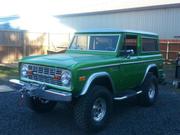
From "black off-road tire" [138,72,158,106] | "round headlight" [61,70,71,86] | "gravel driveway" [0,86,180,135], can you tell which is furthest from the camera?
"black off-road tire" [138,72,158,106]

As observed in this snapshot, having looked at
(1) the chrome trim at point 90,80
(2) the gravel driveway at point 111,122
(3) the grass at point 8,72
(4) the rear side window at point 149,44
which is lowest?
(2) the gravel driveway at point 111,122

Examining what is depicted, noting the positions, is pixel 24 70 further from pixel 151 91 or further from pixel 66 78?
pixel 151 91

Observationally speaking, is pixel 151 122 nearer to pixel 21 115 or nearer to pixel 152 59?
pixel 152 59

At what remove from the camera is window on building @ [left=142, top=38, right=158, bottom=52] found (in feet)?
27.5

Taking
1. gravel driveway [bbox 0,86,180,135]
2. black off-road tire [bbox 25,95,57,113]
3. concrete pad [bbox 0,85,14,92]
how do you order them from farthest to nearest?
concrete pad [bbox 0,85,14,92] < black off-road tire [bbox 25,95,57,113] < gravel driveway [bbox 0,86,180,135]

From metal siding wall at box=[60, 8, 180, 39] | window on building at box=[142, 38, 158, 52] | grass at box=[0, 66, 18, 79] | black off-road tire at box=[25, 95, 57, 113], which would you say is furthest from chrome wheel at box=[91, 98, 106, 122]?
metal siding wall at box=[60, 8, 180, 39]

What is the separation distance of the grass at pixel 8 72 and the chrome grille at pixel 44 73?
7.16 metres

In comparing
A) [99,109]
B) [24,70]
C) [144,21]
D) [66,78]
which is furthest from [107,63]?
[144,21]

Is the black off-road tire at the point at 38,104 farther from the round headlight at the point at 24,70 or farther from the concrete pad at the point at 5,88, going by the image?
the concrete pad at the point at 5,88

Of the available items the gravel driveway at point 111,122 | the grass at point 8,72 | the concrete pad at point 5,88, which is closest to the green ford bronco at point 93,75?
the gravel driveway at point 111,122

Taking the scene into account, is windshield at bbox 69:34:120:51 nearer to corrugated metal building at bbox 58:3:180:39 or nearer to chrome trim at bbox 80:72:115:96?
chrome trim at bbox 80:72:115:96

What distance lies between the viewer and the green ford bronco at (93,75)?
5.84 meters

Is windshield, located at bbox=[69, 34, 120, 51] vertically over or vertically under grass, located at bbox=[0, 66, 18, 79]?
over

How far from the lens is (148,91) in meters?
8.30
